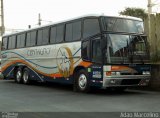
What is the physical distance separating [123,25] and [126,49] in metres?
1.19

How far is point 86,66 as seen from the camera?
15.8 m

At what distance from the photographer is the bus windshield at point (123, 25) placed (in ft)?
50.2

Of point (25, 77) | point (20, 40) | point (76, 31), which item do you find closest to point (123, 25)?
point (76, 31)

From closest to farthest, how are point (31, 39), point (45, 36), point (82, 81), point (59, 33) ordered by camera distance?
1. point (82, 81)
2. point (59, 33)
3. point (45, 36)
4. point (31, 39)

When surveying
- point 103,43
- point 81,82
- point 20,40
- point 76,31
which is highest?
point 20,40

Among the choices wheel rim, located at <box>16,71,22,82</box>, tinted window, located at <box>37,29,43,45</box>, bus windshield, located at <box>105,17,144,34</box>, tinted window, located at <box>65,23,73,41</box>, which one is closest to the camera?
bus windshield, located at <box>105,17,144,34</box>

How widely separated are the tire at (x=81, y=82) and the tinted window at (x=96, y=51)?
38.4 inches

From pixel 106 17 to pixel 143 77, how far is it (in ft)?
10.0

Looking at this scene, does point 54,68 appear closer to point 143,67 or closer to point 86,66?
point 86,66

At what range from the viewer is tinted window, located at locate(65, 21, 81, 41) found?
16.6 meters

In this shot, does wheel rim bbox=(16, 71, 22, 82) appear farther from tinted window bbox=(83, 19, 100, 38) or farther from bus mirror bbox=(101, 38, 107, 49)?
bus mirror bbox=(101, 38, 107, 49)

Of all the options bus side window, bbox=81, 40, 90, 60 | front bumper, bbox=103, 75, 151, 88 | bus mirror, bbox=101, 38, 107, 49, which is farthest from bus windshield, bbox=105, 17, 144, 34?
front bumper, bbox=103, 75, 151, 88

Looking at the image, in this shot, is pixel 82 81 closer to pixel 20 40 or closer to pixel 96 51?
pixel 96 51

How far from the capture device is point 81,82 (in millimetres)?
16250
